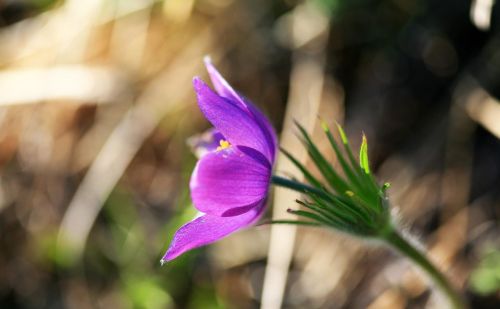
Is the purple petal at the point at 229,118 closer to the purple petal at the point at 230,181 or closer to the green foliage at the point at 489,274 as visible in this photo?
the purple petal at the point at 230,181

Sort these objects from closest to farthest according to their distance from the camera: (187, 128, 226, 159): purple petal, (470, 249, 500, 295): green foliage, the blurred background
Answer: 1. (187, 128, 226, 159): purple petal
2. (470, 249, 500, 295): green foliage
3. the blurred background

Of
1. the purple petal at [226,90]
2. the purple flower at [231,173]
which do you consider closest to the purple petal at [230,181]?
the purple flower at [231,173]

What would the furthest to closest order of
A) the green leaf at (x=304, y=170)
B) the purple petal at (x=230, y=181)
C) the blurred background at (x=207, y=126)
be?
the blurred background at (x=207, y=126) < the green leaf at (x=304, y=170) < the purple petal at (x=230, y=181)

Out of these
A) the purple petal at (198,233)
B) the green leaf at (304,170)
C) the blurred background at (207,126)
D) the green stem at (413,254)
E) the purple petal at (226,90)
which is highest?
the purple petal at (226,90)

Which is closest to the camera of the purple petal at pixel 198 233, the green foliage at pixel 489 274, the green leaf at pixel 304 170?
the purple petal at pixel 198 233

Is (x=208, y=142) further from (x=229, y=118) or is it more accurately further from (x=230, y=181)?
(x=230, y=181)

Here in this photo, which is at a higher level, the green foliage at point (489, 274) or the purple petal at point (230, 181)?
the purple petal at point (230, 181)

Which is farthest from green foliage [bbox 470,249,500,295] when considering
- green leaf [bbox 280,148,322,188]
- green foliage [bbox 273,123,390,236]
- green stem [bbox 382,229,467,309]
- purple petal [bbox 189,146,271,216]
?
purple petal [bbox 189,146,271,216]

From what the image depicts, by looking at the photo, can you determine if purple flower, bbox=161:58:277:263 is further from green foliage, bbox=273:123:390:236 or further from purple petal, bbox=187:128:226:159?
purple petal, bbox=187:128:226:159
